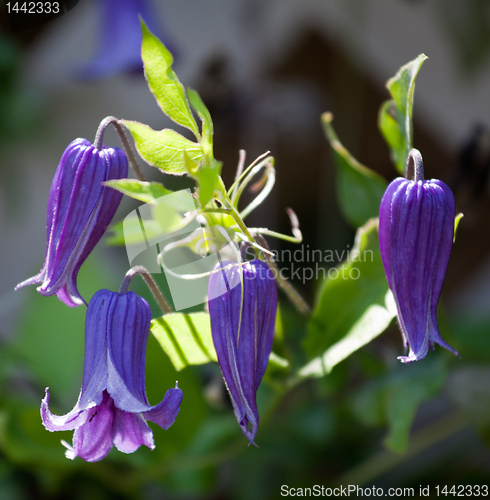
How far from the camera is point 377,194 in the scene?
67 centimetres

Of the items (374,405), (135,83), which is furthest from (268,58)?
(374,405)

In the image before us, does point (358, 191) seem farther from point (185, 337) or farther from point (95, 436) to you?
point (95, 436)

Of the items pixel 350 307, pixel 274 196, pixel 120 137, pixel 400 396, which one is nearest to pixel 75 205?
pixel 120 137

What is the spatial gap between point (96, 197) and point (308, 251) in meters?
0.86

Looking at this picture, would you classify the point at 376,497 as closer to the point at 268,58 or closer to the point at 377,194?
the point at 377,194

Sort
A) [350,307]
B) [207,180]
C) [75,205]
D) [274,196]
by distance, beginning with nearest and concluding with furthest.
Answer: [207,180]
[75,205]
[350,307]
[274,196]

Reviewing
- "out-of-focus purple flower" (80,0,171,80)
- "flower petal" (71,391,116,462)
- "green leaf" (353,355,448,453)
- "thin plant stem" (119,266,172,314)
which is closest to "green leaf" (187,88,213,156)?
"thin plant stem" (119,266,172,314)

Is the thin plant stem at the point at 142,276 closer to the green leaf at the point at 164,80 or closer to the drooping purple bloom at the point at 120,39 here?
the green leaf at the point at 164,80

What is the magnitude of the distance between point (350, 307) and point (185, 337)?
0.19 metres

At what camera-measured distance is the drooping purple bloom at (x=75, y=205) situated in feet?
1.50

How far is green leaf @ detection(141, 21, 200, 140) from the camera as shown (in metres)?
0.39

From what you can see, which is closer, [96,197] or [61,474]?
[96,197]

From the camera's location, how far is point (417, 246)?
1.42ft

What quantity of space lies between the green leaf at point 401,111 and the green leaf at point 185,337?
0.25m
